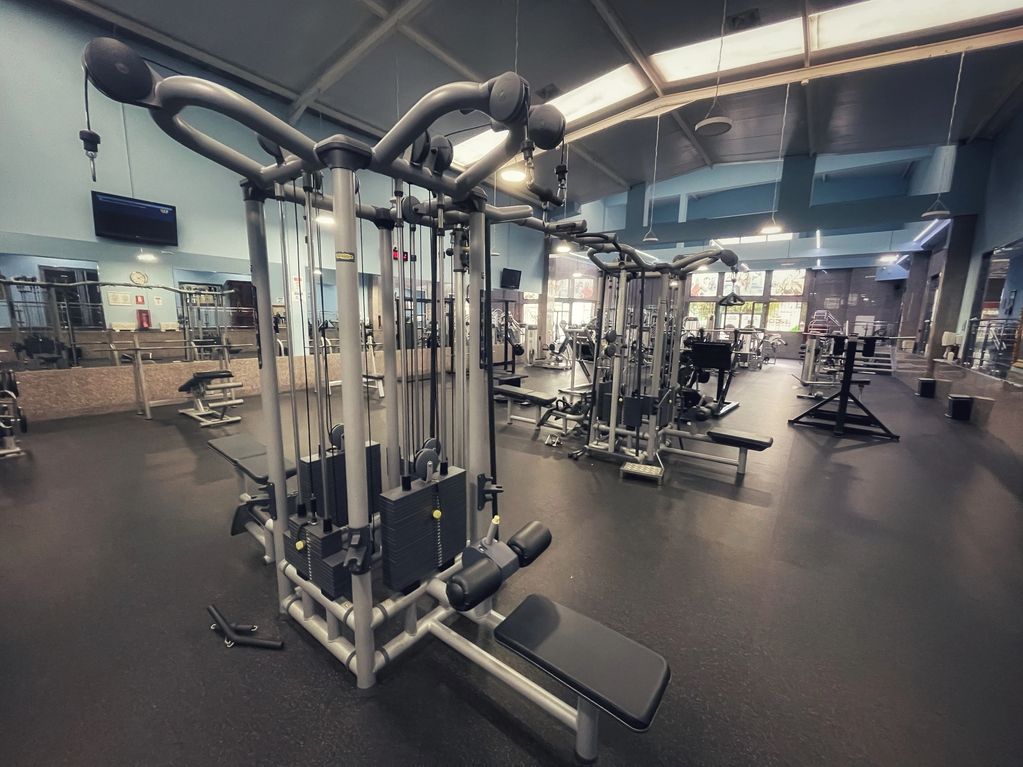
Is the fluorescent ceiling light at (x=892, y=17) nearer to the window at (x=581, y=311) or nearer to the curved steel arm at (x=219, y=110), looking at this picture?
the curved steel arm at (x=219, y=110)

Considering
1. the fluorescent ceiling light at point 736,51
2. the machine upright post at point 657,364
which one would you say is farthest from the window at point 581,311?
the machine upright post at point 657,364

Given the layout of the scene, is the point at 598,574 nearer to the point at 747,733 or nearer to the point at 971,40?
the point at 747,733

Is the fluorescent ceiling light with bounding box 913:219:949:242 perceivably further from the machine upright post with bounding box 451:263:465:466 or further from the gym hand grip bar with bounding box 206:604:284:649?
the gym hand grip bar with bounding box 206:604:284:649

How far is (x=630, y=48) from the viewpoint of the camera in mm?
4602

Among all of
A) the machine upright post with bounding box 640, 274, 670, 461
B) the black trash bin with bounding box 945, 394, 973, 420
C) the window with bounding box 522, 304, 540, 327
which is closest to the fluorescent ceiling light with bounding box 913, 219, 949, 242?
the black trash bin with bounding box 945, 394, 973, 420

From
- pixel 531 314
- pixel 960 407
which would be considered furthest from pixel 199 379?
pixel 960 407

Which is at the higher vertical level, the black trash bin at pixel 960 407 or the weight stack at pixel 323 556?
the weight stack at pixel 323 556

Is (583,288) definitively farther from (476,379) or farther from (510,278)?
(476,379)

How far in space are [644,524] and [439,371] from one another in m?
1.78

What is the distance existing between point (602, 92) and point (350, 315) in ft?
20.2

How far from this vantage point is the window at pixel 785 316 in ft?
42.6

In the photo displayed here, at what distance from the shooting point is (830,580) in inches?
83.7

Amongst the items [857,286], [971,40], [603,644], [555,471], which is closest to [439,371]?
[603,644]

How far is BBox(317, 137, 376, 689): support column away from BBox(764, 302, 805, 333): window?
14999 millimetres
